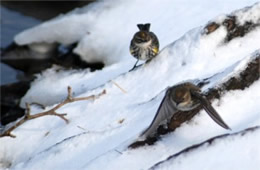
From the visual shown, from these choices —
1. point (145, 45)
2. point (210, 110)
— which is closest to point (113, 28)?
point (145, 45)

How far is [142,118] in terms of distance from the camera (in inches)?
143

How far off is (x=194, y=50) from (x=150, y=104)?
1.88 ft

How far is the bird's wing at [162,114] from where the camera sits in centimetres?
323

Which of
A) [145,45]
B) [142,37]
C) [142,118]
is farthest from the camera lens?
[142,37]

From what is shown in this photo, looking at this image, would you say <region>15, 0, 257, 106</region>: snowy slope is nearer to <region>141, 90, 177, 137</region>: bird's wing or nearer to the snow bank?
<region>141, 90, 177, 137</region>: bird's wing

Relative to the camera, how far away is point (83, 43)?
6.46 meters

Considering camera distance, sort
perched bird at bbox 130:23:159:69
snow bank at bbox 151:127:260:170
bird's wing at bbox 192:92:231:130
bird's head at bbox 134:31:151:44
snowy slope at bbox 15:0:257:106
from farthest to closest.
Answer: snowy slope at bbox 15:0:257:106, bird's head at bbox 134:31:151:44, perched bird at bbox 130:23:159:69, bird's wing at bbox 192:92:231:130, snow bank at bbox 151:127:260:170

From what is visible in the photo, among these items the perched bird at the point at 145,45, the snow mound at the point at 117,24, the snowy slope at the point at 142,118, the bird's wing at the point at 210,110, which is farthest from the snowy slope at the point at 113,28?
the bird's wing at the point at 210,110

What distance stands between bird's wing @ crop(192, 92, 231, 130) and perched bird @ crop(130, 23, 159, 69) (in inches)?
52.6

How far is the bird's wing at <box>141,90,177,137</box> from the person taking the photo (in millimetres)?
3232

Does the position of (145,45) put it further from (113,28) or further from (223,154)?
(223,154)

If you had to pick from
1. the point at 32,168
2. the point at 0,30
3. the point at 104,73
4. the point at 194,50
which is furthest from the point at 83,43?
the point at 32,168

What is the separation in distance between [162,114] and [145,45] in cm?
151

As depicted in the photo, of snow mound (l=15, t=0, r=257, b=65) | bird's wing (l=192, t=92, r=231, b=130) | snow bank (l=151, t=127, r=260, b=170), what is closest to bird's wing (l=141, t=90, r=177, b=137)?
bird's wing (l=192, t=92, r=231, b=130)
